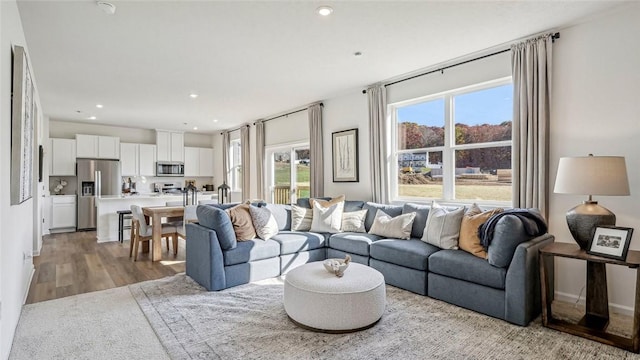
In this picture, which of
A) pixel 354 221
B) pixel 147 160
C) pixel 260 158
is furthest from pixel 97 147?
pixel 354 221

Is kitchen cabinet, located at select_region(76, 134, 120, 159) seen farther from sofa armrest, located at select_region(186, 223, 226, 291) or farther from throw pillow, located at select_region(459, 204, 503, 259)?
throw pillow, located at select_region(459, 204, 503, 259)

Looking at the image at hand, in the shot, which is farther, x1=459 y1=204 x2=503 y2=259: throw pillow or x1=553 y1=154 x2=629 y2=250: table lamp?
x1=459 y1=204 x2=503 y2=259: throw pillow

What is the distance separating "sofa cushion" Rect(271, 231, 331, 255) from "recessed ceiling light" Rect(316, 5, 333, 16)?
2.48 m

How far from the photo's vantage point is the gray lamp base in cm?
261

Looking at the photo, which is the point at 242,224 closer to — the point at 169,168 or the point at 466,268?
the point at 466,268

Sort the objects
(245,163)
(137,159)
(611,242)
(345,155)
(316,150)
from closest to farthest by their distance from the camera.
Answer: (611,242) → (345,155) → (316,150) → (245,163) → (137,159)

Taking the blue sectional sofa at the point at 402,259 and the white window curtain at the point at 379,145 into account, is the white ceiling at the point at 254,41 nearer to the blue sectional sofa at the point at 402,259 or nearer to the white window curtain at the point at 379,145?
the white window curtain at the point at 379,145

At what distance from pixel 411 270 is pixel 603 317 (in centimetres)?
151

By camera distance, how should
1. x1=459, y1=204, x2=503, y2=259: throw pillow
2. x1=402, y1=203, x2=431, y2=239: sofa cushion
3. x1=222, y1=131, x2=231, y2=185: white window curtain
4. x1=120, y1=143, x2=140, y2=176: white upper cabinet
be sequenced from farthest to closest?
x1=222, y1=131, x2=231, y2=185: white window curtain, x1=120, y1=143, x2=140, y2=176: white upper cabinet, x1=402, y1=203, x2=431, y2=239: sofa cushion, x1=459, y1=204, x2=503, y2=259: throw pillow

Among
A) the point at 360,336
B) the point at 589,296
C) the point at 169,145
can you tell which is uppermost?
the point at 169,145

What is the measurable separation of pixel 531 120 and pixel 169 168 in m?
8.22

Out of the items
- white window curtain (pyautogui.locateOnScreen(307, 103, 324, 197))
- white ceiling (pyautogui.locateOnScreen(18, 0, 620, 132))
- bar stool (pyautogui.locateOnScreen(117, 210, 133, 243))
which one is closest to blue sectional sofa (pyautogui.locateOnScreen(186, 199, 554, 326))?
white window curtain (pyautogui.locateOnScreen(307, 103, 324, 197))

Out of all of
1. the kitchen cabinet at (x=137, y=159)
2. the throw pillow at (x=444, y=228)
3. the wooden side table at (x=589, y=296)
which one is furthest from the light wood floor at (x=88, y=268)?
the wooden side table at (x=589, y=296)

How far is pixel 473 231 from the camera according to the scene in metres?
3.15
